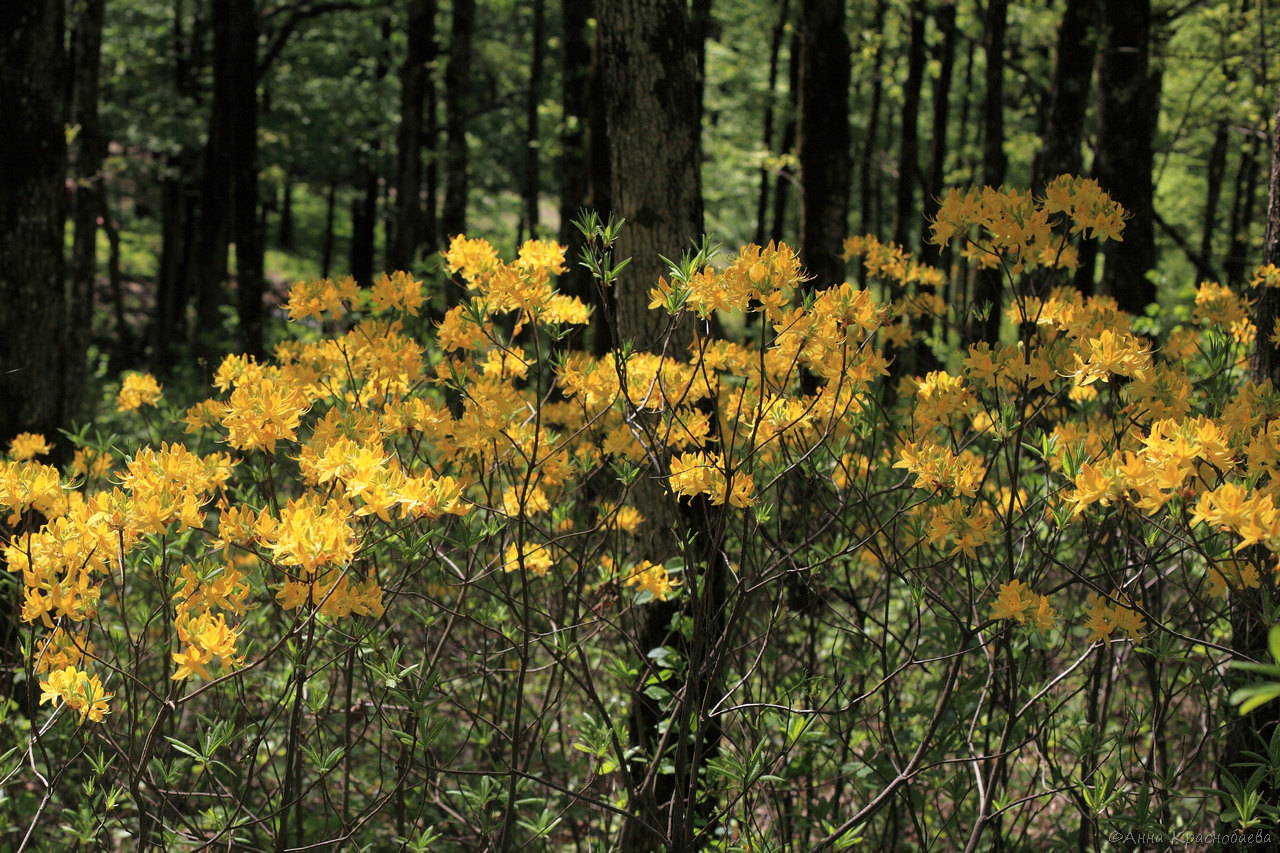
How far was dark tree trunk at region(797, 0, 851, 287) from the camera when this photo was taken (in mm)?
5867

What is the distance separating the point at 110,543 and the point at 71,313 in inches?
256

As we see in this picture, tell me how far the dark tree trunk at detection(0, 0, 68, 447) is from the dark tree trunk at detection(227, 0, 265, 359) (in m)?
3.76

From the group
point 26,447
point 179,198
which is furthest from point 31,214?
point 179,198

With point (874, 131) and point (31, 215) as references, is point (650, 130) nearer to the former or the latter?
point (31, 215)

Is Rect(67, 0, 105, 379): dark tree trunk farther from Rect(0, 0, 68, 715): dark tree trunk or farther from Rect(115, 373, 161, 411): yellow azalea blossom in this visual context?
Rect(115, 373, 161, 411): yellow azalea blossom

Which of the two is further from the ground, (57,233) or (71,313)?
(57,233)

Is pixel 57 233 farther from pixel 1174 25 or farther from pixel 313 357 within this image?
pixel 1174 25

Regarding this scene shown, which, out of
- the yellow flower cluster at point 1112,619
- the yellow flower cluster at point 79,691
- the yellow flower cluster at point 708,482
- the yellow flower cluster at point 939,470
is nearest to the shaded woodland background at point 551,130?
the yellow flower cluster at point 939,470

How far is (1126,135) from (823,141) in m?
2.04

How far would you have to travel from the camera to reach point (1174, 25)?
11242 mm

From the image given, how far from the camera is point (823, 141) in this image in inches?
231

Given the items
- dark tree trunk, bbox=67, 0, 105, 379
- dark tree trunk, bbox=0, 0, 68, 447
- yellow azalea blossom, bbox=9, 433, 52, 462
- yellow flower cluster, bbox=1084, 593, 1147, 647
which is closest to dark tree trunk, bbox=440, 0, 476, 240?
dark tree trunk, bbox=67, 0, 105, 379

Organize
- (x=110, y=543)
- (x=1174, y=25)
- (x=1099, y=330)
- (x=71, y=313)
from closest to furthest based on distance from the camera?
1. (x=110, y=543)
2. (x=1099, y=330)
3. (x=71, y=313)
4. (x=1174, y=25)

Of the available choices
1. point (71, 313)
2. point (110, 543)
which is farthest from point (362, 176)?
point (110, 543)
